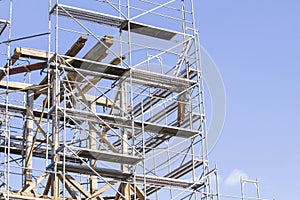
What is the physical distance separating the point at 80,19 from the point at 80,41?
37.9 inches

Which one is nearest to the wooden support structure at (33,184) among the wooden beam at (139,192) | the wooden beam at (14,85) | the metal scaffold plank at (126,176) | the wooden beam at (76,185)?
the wooden beam at (76,185)

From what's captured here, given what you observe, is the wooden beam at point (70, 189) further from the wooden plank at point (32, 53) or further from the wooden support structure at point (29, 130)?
the wooden plank at point (32, 53)

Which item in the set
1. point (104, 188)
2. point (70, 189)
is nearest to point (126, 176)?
point (104, 188)

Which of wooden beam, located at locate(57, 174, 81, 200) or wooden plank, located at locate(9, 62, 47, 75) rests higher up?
wooden plank, located at locate(9, 62, 47, 75)

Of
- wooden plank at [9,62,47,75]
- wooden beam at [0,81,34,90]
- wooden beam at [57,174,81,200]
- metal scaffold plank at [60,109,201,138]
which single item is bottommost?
wooden beam at [57,174,81,200]

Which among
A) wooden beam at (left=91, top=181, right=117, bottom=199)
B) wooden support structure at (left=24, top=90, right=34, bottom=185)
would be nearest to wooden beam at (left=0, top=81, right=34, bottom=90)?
wooden support structure at (left=24, top=90, right=34, bottom=185)

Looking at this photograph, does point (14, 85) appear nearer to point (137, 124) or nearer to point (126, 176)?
point (137, 124)

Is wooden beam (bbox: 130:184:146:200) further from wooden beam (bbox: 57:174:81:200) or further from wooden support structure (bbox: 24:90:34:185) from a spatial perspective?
wooden support structure (bbox: 24:90:34:185)

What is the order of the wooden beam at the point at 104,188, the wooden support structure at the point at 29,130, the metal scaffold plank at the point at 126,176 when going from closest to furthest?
the metal scaffold plank at the point at 126,176
the wooden beam at the point at 104,188
the wooden support structure at the point at 29,130

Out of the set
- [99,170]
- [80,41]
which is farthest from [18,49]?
[99,170]

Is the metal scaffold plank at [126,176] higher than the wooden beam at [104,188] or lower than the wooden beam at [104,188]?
higher

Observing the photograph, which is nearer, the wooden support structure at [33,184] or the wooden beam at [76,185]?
the wooden support structure at [33,184]

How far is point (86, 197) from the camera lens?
2752cm

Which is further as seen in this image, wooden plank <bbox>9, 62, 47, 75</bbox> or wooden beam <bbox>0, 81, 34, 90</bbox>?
wooden beam <bbox>0, 81, 34, 90</bbox>
